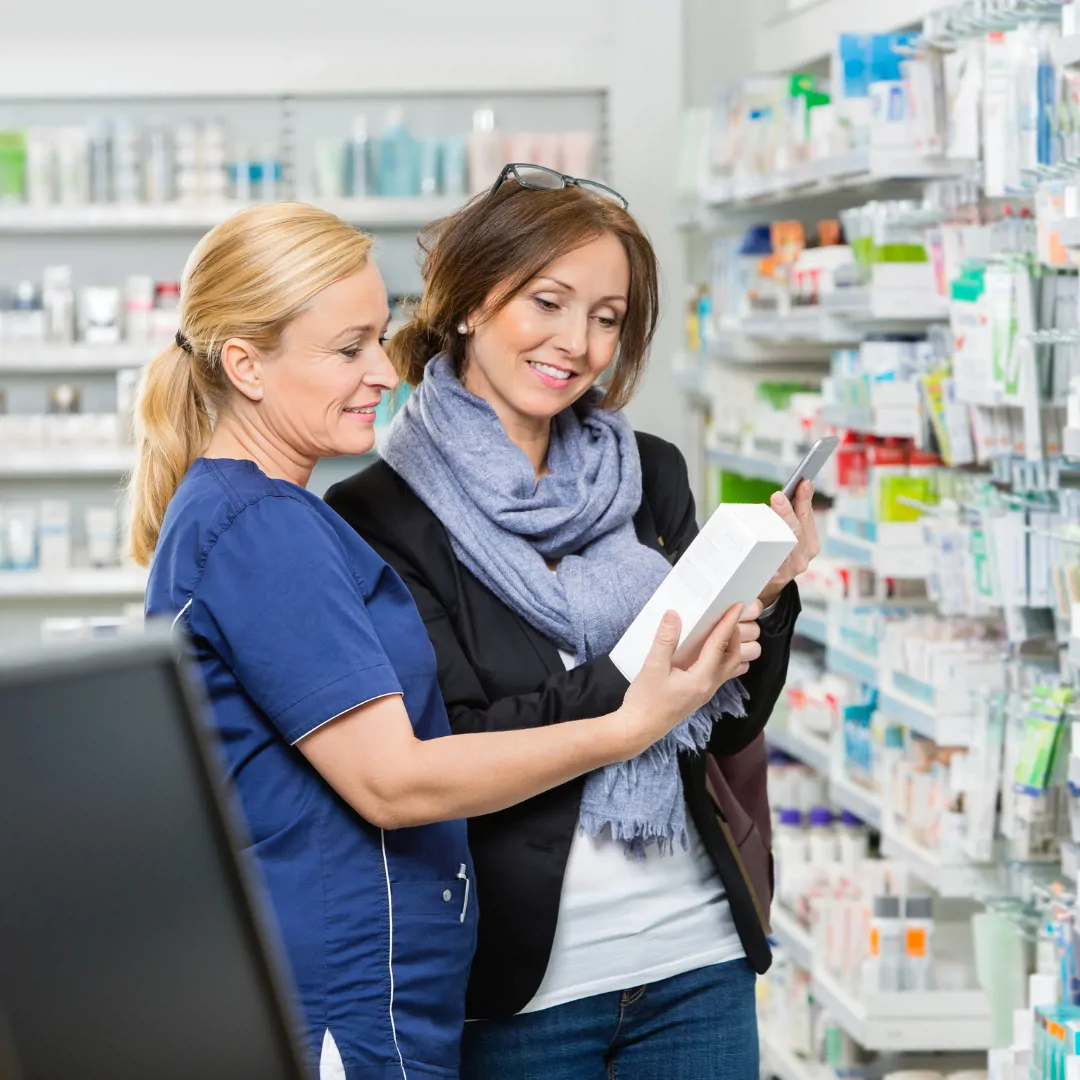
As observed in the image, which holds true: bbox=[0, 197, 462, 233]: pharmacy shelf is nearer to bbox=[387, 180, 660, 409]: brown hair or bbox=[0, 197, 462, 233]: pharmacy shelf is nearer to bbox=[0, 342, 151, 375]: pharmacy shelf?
bbox=[0, 342, 151, 375]: pharmacy shelf

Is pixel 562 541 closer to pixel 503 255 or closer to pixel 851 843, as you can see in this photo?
pixel 503 255

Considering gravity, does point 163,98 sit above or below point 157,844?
above

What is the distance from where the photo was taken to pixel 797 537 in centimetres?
171

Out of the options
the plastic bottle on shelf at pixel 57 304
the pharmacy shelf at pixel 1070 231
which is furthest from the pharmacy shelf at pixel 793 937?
the plastic bottle on shelf at pixel 57 304

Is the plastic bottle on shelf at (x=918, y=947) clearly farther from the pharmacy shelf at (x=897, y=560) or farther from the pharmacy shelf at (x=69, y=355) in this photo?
the pharmacy shelf at (x=69, y=355)

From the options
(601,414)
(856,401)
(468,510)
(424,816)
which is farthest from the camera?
(856,401)

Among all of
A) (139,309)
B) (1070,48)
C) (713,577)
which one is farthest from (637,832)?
(139,309)

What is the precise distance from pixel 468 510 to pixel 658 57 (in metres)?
4.37

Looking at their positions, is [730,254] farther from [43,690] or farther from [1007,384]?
[43,690]

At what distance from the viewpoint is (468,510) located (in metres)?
1.71

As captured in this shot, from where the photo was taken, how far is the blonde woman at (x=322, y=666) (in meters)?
1.26

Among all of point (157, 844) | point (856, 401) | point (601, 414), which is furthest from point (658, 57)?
point (157, 844)

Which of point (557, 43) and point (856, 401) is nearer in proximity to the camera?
point (856, 401)

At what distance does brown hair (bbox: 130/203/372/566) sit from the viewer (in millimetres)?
1358
